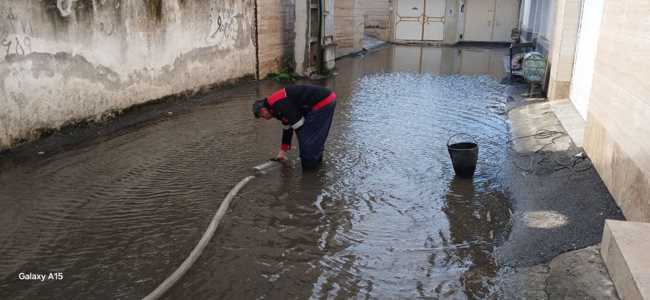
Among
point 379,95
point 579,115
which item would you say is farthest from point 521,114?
point 379,95

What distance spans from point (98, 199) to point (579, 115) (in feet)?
27.0

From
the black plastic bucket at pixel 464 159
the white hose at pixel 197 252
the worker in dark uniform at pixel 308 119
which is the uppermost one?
the worker in dark uniform at pixel 308 119

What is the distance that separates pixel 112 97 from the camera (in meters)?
9.55

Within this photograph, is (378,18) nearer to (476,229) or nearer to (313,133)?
(313,133)

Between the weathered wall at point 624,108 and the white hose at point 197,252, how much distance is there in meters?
4.03

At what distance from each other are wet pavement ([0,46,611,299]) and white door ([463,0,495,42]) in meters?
23.2

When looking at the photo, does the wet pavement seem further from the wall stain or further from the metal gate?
the metal gate

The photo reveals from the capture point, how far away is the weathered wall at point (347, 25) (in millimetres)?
22719

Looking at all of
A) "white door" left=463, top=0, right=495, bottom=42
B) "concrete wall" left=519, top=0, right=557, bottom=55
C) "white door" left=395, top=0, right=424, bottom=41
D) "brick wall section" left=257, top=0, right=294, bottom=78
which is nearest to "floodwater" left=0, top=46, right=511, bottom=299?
"concrete wall" left=519, top=0, right=557, bottom=55

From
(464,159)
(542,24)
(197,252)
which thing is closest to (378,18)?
(542,24)

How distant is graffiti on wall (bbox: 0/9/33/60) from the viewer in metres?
7.33

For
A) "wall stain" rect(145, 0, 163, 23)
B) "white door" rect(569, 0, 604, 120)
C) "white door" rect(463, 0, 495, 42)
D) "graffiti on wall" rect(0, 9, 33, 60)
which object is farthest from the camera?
"white door" rect(463, 0, 495, 42)

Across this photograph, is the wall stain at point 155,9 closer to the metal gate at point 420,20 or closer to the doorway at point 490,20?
the metal gate at point 420,20

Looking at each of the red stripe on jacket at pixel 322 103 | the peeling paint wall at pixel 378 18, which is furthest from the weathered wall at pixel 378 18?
the red stripe on jacket at pixel 322 103
